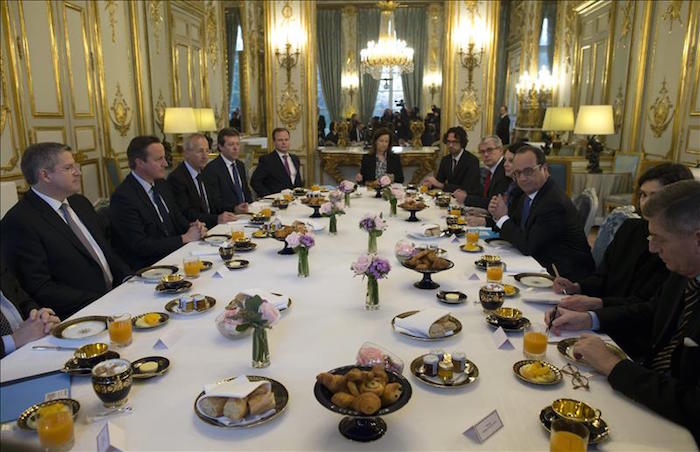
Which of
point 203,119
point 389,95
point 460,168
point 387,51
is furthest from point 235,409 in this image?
point 389,95

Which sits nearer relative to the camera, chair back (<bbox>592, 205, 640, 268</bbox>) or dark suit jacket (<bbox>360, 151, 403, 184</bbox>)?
chair back (<bbox>592, 205, 640, 268</bbox>)

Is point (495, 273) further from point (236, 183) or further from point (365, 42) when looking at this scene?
point (365, 42)

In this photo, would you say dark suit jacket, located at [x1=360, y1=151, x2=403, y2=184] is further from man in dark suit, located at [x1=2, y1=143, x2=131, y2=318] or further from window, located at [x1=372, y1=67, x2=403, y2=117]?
window, located at [x1=372, y1=67, x2=403, y2=117]

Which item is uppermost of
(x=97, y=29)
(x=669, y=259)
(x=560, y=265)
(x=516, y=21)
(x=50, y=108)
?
(x=516, y=21)

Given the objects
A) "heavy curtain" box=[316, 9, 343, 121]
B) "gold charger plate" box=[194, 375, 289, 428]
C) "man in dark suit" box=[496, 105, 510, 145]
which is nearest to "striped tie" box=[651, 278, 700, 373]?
"gold charger plate" box=[194, 375, 289, 428]

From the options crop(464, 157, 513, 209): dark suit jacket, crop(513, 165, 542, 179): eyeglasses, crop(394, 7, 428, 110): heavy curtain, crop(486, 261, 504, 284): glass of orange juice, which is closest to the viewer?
crop(486, 261, 504, 284): glass of orange juice

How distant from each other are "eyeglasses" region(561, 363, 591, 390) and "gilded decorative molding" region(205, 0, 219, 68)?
26.3 ft

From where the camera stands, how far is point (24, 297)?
2.21 meters

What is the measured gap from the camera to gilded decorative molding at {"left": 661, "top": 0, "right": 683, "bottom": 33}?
5.70 metres

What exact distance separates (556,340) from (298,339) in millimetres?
844

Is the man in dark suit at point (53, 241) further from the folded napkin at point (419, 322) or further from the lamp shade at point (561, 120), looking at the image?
the lamp shade at point (561, 120)

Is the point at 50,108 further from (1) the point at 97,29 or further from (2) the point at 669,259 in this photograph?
(2) the point at 669,259

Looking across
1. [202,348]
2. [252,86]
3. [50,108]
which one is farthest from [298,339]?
[252,86]

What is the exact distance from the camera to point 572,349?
61.8 inches
